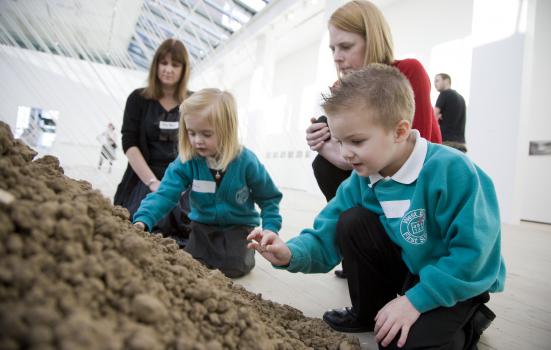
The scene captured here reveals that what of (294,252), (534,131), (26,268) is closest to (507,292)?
(294,252)

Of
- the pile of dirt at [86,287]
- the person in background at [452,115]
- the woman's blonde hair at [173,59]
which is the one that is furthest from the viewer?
the person in background at [452,115]

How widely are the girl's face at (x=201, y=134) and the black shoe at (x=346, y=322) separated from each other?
0.76 metres

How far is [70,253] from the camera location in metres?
0.43

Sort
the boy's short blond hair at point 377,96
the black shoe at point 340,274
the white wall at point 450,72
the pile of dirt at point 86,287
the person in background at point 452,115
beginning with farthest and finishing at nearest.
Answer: the white wall at point 450,72
the person in background at point 452,115
the black shoe at point 340,274
the boy's short blond hair at point 377,96
the pile of dirt at point 86,287

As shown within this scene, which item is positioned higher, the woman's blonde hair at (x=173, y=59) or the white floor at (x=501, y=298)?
the woman's blonde hair at (x=173, y=59)

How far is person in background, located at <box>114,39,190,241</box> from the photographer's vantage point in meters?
1.88

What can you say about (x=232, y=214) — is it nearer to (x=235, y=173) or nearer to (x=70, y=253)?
(x=235, y=173)

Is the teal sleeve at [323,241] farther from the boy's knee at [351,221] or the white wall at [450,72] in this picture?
the white wall at [450,72]

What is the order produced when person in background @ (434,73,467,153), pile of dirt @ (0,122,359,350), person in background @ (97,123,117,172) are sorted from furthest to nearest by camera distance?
person in background @ (97,123,117,172)
person in background @ (434,73,467,153)
pile of dirt @ (0,122,359,350)

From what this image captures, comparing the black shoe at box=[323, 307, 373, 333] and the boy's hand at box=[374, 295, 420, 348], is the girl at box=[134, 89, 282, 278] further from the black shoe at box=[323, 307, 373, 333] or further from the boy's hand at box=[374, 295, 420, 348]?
the boy's hand at box=[374, 295, 420, 348]

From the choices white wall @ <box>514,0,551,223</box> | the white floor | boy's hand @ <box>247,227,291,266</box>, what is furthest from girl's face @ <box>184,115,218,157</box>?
white wall @ <box>514,0,551,223</box>

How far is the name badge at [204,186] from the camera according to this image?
142 cm

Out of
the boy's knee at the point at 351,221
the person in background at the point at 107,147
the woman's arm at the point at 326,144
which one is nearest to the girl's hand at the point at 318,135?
the woman's arm at the point at 326,144

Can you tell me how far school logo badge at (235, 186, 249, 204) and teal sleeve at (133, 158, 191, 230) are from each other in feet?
0.68
